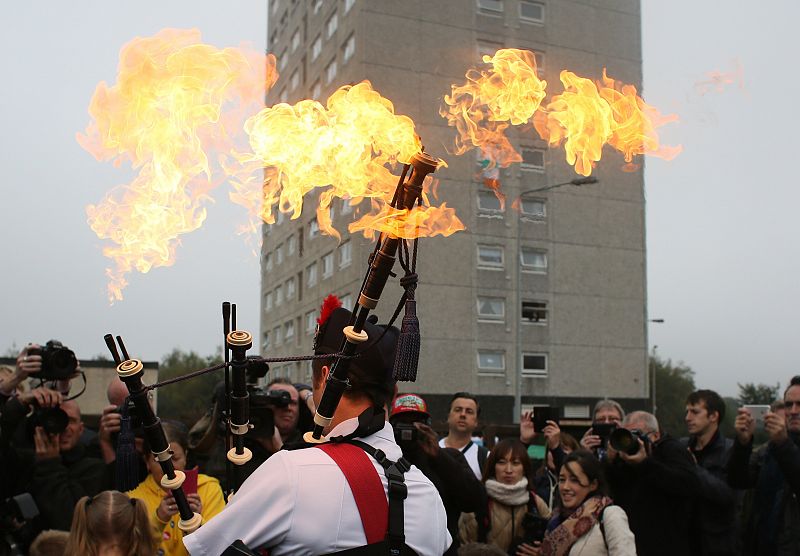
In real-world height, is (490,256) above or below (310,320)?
above

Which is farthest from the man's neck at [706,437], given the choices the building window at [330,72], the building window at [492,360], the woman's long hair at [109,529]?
the building window at [492,360]

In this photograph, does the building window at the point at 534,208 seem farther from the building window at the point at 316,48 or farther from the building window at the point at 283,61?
the building window at the point at 283,61

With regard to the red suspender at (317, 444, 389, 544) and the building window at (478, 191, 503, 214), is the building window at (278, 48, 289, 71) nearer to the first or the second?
the building window at (478, 191, 503, 214)

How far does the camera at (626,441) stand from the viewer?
695cm

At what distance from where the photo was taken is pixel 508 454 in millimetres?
7152

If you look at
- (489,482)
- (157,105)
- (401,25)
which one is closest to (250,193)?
(157,105)

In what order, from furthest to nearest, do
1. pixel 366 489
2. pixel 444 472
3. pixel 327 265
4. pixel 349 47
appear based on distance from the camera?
1. pixel 327 265
2. pixel 349 47
3. pixel 444 472
4. pixel 366 489

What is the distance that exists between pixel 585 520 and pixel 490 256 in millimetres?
31974

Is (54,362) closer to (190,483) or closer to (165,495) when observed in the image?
(165,495)

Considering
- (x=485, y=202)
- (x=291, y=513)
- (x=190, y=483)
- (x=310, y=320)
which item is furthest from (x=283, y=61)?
(x=291, y=513)

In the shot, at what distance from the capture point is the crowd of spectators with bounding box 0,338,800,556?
5793 millimetres

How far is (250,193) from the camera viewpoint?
15.2 feet

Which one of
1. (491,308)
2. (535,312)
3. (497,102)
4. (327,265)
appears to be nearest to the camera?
(497,102)

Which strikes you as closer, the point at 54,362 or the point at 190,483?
the point at 190,483
